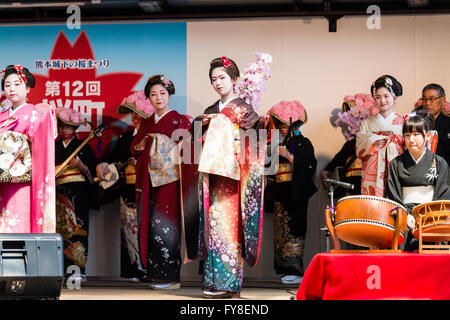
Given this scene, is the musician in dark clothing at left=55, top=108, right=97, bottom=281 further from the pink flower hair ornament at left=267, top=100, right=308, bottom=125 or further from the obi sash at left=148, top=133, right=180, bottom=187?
the pink flower hair ornament at left=267, top=100, right=308, bottom=125

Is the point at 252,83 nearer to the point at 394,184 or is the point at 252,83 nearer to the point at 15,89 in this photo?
the point at 394,184

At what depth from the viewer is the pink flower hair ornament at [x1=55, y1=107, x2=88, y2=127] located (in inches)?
345

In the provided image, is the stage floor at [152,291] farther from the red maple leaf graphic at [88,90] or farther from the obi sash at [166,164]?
the red maple leaf graphic at [88,90]

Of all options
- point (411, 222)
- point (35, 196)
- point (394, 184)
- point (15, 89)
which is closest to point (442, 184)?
point (394, 184)

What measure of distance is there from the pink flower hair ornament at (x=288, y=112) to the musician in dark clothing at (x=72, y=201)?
2.31 meters

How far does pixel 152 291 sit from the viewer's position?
7.45 metres

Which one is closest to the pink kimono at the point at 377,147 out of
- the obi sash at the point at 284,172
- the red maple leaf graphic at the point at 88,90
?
the obi sash at the point at 284,172

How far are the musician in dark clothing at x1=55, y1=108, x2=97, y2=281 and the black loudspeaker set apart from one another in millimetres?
4096

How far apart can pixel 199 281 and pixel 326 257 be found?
411 cm

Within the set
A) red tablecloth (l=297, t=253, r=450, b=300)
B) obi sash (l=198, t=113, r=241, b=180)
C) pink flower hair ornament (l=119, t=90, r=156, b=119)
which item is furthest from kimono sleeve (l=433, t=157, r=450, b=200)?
pink flower hair ornament (l=119, t=90, r=156, b=119)

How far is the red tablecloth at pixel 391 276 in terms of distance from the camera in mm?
4461

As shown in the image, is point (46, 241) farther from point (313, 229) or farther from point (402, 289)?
point (313, 229)

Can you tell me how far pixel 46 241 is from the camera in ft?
14.7
